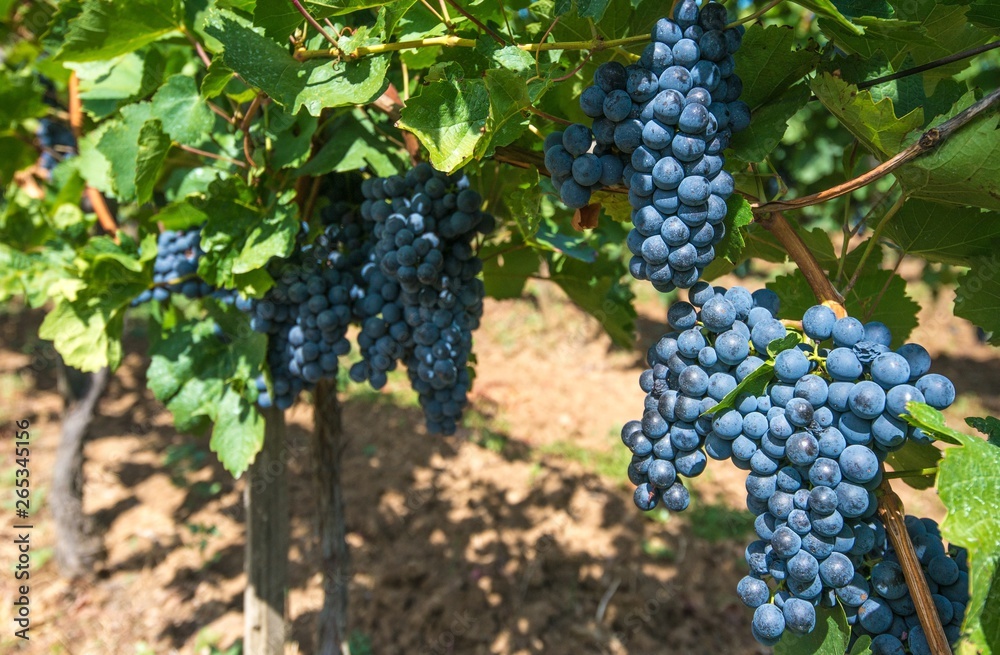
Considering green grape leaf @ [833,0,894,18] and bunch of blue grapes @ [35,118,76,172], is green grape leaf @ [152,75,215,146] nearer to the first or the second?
green grape leaf @ [833,0,894,18]

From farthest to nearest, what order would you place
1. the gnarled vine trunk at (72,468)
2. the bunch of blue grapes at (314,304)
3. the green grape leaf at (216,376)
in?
1. the gnarled vine trunk at (72,468)
2. the green grape leaf at (216,376)
3. the bunch of blue grapes at (314,304)

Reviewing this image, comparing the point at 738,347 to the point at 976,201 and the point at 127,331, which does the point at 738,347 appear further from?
the point at 127,331

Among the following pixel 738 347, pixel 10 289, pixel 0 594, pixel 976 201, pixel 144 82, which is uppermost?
pixel 144 82

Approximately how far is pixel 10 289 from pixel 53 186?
1.92ft

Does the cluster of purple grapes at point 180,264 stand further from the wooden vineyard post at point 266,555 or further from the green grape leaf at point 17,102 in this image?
the green grape leaf at point 17,102

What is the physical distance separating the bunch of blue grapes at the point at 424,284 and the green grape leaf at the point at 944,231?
82cm

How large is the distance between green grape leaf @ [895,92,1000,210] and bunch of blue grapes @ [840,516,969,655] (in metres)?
0.53

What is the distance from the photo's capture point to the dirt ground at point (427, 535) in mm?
3191

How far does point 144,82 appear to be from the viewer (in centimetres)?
163

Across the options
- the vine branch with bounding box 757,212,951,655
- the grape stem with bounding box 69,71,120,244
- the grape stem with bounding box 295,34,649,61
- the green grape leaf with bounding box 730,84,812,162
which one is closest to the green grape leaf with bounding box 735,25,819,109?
the green grape leaf with bounding box 730,84,812,162

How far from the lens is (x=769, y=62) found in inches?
37.9

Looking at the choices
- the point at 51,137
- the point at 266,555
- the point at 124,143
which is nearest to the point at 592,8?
the point at 124,143

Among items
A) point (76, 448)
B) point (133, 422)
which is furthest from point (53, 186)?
point (133, 422)

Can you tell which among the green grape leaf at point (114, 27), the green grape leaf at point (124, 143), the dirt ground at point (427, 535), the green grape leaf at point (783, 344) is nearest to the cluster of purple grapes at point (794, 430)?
the green grape leaf at point (783, 344)
